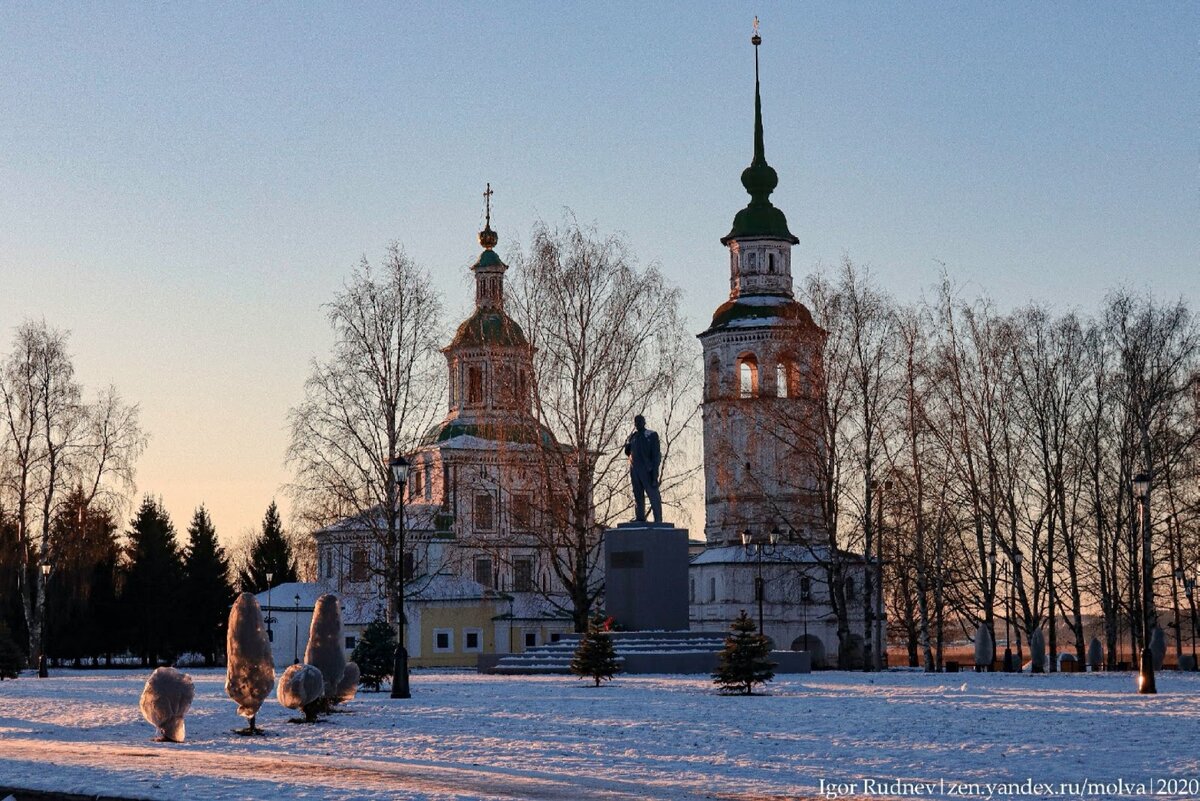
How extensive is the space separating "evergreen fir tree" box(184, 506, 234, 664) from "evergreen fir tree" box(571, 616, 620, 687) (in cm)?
4755

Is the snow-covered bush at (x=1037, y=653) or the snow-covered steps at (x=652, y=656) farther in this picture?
the snow-covered bush at (x=1037, y=653)

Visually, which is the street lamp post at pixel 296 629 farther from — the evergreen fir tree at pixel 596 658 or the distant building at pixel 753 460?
the evergreen fir tree at pixel 596 658

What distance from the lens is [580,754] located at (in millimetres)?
17969

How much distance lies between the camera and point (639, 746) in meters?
18.8

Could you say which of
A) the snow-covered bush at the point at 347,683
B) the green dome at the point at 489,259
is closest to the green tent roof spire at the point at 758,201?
the green dome at the point at 489,259

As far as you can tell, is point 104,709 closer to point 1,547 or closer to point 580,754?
point 580,754

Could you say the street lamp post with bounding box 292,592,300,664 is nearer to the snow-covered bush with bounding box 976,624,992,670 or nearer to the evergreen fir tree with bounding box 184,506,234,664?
the evergreen fir tree with bounding box 184,506,234,664

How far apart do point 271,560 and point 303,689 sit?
7283cm

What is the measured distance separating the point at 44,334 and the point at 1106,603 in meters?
35.6

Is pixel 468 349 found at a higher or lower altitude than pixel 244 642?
higher

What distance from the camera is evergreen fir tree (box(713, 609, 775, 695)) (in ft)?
89.0

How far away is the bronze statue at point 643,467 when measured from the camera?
37.4 metres

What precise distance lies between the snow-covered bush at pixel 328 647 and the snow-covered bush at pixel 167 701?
131 inches

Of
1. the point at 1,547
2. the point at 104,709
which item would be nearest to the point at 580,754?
the point at 104,709
